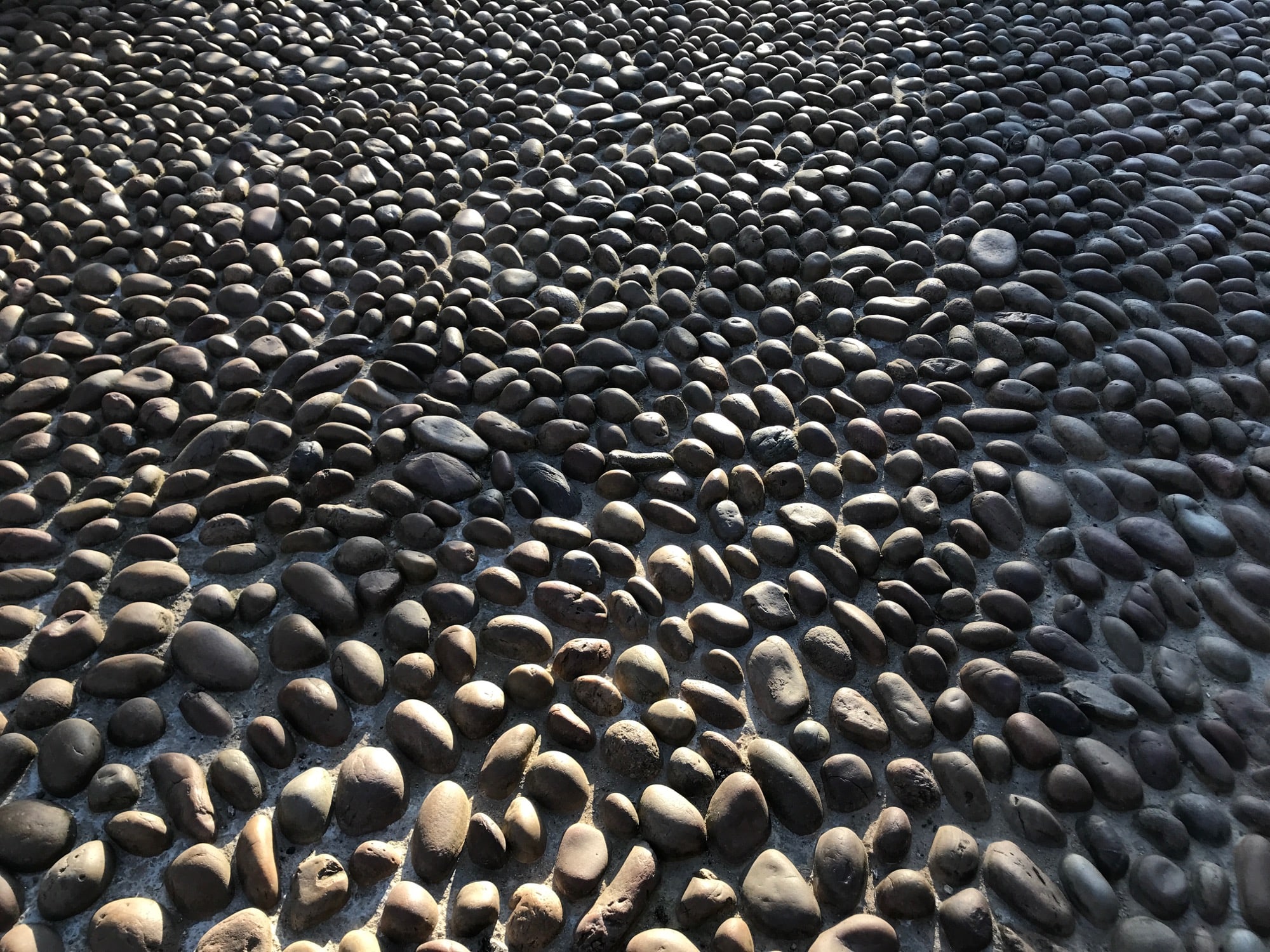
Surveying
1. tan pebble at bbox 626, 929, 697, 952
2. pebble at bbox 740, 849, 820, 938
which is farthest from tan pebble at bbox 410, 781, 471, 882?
pebble at bbox 740, 849, 820, 938

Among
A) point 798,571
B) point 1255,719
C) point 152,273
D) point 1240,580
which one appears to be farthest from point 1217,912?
point 152,273

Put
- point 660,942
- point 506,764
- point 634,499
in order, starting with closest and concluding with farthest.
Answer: point 660,942
point 506,764
point 634,499

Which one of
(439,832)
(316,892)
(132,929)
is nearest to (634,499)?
(439,832)

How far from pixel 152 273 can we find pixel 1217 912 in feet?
6.44

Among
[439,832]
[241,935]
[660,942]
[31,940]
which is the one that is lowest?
[31,940]

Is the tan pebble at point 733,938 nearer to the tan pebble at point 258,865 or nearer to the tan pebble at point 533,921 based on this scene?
the tan pebble at point 533,921

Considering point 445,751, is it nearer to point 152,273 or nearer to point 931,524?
point 931,524

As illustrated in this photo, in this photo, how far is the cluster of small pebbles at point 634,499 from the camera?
101cm

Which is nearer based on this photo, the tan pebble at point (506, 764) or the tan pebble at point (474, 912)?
the tan pebble at point (474, 912)

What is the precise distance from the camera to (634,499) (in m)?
1.42

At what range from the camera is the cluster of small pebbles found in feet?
3.33

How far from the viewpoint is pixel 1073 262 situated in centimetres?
176

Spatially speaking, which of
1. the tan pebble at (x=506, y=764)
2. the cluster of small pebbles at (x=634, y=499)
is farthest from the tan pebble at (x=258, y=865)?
the tan pebble at (x=506, y=764)

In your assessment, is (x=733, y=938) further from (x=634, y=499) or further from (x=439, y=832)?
(x=634, y=499)
